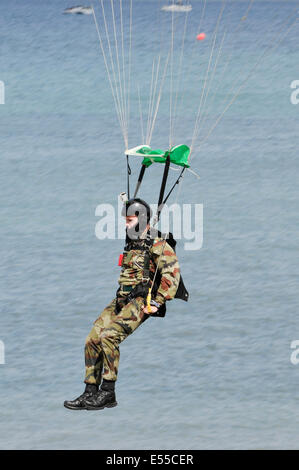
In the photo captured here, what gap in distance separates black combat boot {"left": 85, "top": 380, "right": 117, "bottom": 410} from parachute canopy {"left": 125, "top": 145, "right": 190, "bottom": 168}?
8.28ft

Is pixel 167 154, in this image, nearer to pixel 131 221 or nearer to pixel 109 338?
pixel 131 221

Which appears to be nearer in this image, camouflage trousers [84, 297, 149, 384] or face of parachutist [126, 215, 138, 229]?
camouflage trousers [84, 297, 149, 384]

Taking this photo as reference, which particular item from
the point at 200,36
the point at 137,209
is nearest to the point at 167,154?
the point at 137,209

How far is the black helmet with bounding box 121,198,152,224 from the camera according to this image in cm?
1457

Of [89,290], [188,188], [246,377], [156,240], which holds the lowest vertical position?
[156,240]

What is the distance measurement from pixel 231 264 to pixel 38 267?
14.5 feet

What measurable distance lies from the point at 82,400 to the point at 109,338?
74cm

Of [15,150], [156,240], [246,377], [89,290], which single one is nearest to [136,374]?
[246,377]

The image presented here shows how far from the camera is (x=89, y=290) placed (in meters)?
28.5

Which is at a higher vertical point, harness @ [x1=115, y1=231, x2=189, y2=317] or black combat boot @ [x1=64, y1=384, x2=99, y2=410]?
harness @ [x1=115, y1=231, x2=189, y2=317]

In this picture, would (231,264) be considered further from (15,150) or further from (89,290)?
(15,150)

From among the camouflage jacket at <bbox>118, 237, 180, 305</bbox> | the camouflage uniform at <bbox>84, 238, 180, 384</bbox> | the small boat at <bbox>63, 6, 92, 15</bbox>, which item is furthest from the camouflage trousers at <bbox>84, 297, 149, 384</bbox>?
the small boat at <bbox>63, 6, 92, 15</bbox>

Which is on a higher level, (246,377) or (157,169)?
(157,169)

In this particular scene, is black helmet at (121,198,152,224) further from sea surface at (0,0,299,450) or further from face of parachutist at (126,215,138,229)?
sea surface at (0,0,299,450)
